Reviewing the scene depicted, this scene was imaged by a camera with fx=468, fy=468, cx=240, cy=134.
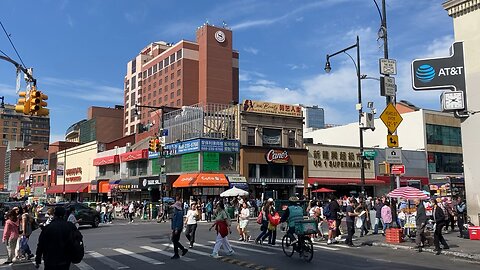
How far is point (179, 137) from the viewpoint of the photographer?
158 feet

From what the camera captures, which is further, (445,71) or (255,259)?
(445,71)

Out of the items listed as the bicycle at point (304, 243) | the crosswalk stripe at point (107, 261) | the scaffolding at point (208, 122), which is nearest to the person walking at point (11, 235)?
the crosswalk stripe at point (107, 261)

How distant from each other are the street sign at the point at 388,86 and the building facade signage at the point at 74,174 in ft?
204

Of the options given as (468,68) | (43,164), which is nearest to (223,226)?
(468,68)

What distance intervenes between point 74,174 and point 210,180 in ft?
134

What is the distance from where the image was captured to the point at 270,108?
47594 millimetres

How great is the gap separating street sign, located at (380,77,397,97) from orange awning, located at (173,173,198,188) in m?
26.1

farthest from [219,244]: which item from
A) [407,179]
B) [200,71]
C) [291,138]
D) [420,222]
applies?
[200,71]

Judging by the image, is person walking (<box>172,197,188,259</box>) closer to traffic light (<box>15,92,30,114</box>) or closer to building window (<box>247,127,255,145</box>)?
traffic light (<box>15,92,30,114</box>)

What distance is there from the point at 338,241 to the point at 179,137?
31133mm

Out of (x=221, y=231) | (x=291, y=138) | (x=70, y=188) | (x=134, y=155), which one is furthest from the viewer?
(x=70, y=188)

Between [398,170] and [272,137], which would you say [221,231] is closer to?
[398,170]

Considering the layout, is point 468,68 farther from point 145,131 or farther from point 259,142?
point 145,131

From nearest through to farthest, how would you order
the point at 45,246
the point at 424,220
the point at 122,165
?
1. the point at 45,246
2. the point at 424,220
3. the point at 122,165
